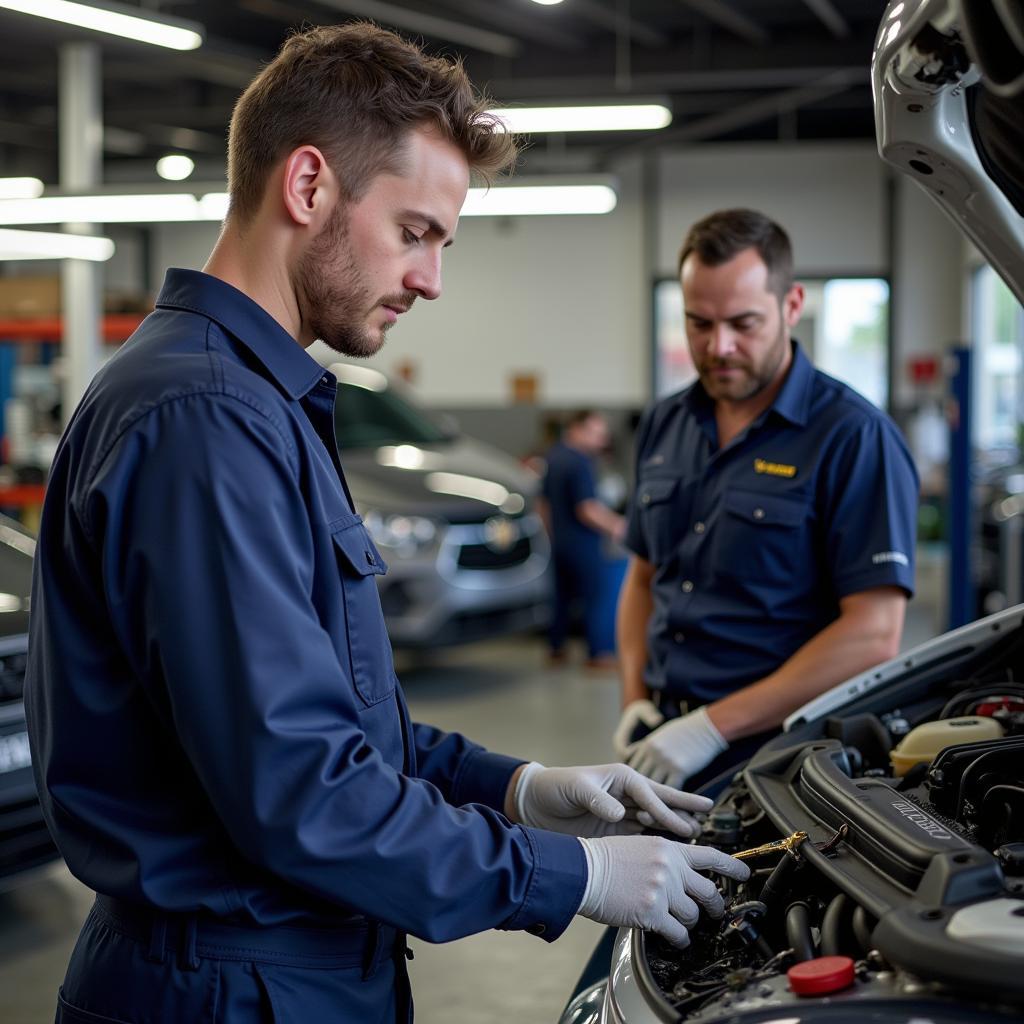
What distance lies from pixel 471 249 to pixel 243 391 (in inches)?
479

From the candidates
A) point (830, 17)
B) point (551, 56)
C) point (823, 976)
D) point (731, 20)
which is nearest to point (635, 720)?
point (823, 976)

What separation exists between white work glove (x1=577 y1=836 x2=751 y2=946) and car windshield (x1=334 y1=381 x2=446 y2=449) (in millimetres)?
6081

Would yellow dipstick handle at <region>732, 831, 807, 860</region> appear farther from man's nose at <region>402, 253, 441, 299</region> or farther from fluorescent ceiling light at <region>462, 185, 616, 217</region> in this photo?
fluorescent ceiling light at <region>462, 185, 616, 217</region>

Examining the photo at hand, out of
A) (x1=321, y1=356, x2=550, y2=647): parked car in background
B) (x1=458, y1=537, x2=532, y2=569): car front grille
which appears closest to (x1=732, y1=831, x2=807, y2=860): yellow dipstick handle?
(x1=321, y1=356, x2=550, y2=647): parked car in background

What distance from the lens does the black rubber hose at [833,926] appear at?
123 cm

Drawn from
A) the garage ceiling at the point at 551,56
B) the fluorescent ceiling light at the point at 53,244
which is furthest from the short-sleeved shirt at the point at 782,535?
the fluorescent ceiling light at the point at 53,244

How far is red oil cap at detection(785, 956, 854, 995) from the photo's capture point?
43.5 inches

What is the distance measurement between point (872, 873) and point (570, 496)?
6.42 metres

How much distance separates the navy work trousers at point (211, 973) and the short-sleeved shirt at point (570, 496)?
637cm

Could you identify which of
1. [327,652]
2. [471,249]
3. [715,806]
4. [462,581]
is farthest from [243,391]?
[471,249]

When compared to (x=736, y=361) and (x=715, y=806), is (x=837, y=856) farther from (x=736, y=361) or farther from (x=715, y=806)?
(x=736, y=361)

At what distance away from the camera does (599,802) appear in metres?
1.62

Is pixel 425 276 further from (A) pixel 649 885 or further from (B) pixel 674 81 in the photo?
(B) pixel 674 81

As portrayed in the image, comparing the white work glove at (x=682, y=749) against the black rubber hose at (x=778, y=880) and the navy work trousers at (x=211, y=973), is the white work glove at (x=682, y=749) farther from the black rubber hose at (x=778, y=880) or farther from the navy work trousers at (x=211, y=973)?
the navy work trousers at (x=211, y=973)
